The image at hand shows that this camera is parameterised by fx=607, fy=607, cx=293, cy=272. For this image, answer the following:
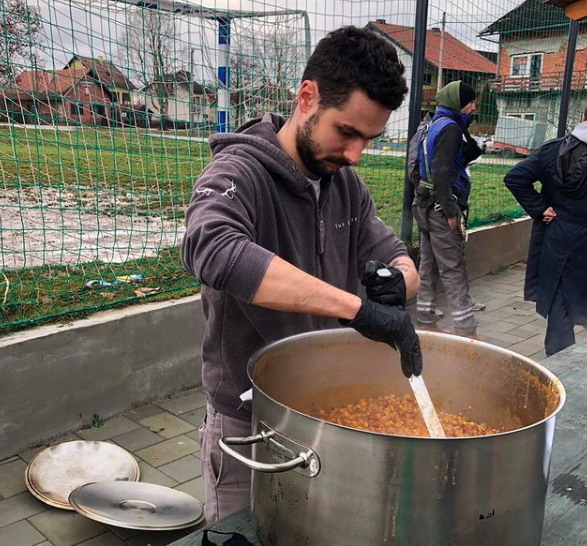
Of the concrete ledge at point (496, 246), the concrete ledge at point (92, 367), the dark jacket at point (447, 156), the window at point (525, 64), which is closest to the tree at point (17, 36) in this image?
the concrete ledge at point (92, 367)

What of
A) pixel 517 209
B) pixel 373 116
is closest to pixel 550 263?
pixel 373 116

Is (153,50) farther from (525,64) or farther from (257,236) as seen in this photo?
(525,64)

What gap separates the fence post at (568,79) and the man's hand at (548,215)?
4.29 m

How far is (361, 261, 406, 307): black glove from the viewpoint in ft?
4.25

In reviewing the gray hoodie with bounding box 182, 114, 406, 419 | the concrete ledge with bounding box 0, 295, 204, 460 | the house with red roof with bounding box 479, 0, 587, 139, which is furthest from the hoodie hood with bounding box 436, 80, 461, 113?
the gray hoodie with bounding box 182, 114, 406, 419

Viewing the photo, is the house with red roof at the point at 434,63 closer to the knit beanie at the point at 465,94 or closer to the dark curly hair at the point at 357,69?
the knit beanie at the point at 465,94

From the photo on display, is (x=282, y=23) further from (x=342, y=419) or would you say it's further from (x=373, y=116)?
(x=342, y=419)

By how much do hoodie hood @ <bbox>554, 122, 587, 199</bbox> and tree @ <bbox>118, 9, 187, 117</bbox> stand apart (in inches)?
107

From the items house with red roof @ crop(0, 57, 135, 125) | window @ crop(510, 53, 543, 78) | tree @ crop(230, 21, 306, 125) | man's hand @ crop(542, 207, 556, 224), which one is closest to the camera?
house with red roof @ crop(0, 57, 135, 125)

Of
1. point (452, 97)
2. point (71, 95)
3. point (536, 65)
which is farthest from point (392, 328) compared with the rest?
point (536, 65)

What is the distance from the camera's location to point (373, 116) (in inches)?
58.6

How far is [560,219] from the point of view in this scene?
12.8 ft

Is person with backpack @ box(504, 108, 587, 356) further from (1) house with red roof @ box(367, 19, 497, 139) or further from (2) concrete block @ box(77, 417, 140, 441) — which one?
(2) concrete block @ box(77, 417, 140, 441)

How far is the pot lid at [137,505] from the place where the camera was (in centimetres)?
243
